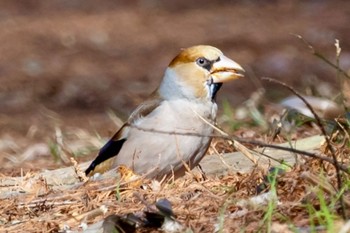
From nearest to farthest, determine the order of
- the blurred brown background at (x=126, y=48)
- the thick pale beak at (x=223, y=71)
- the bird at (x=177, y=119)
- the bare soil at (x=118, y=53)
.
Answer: the bird at (x=177, y=119)
the thick pale beak at (x=223, y=71)
the bare soil at (x=118, y=53)
the blurred brown background at (x=126, y=48)

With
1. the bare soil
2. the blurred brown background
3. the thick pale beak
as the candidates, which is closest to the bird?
the thick pale beak

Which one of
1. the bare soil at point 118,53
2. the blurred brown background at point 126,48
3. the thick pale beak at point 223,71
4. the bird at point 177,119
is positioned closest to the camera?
the bird at point 177,119

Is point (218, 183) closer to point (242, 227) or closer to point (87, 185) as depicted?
point (87, 185)

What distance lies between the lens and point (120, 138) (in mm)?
6301

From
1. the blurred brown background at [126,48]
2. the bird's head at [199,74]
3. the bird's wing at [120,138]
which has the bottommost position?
the blurred brown background at [126,48]

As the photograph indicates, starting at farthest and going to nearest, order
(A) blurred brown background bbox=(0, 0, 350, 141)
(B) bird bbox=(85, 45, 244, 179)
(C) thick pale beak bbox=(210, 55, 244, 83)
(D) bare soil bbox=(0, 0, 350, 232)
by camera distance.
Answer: (A) blurred brown background bbox=(0, 0, 350, 141)
(D) bare soil bbox=(0, 0, 350, 232)
(C) thick pale beak bbox=(210, 55, 244, 83)
(B) bird bbox=(85, 45, 244, 179)

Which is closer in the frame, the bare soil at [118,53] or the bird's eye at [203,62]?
the bird's eye at [203,62]

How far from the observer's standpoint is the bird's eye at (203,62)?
616 cm

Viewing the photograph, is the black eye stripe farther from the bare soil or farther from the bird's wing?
the bare soil

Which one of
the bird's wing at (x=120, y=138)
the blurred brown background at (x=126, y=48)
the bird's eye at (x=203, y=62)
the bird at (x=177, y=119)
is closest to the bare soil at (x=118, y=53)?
the blurred brown background at (x=126, y=48)

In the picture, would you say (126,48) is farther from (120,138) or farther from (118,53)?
(120,138)

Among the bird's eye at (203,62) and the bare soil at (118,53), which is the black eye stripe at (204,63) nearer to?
the bird's eye at (203,62)

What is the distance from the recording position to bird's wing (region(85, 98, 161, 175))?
20.3 feet

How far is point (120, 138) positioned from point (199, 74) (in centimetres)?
54
